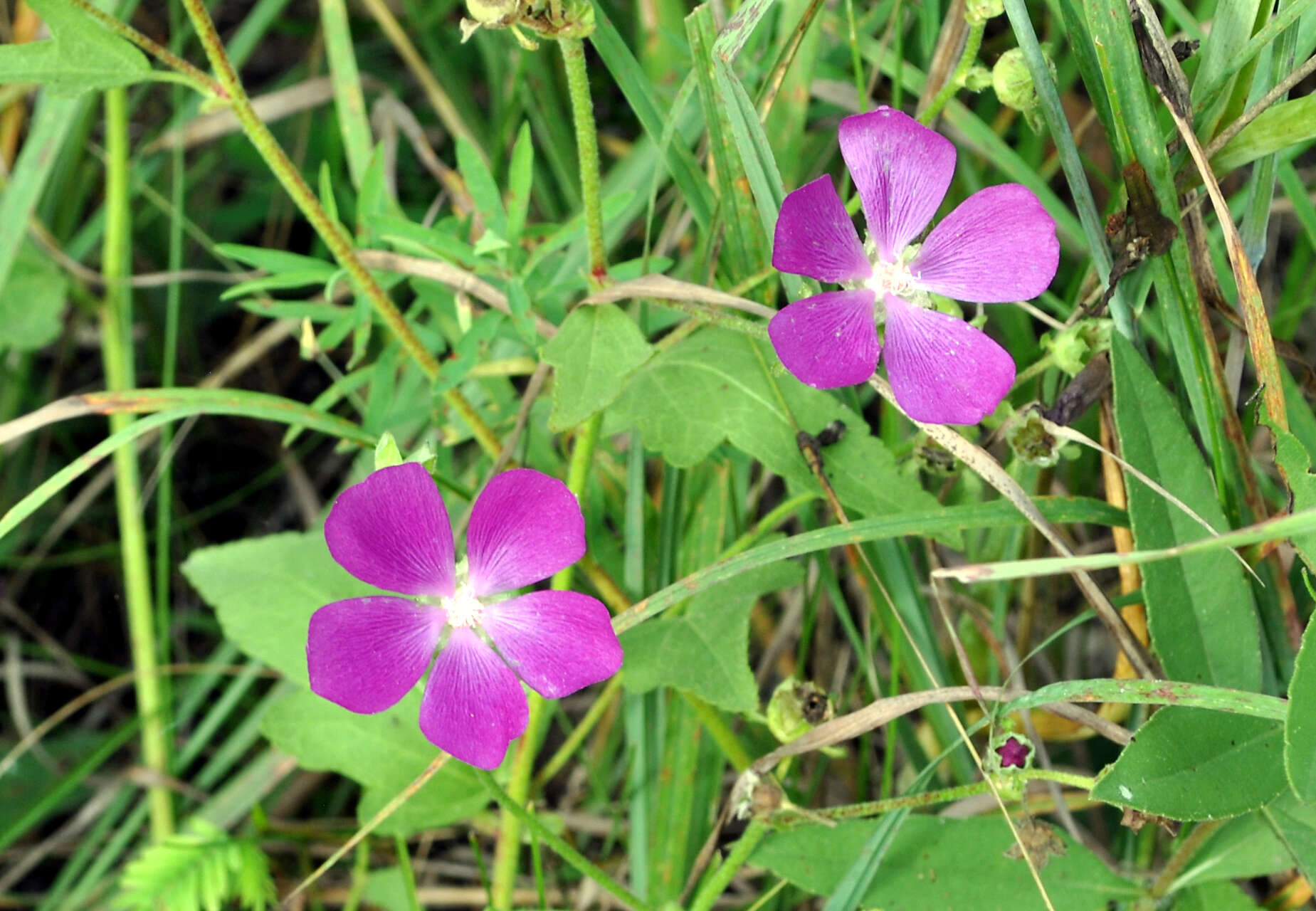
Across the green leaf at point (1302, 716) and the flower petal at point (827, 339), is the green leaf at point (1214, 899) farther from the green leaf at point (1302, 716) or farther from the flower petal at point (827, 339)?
the flower petal at point (827, 339)

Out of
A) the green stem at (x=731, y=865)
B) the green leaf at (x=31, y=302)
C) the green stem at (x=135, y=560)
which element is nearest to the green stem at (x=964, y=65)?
the green stem at (x=731, y=865)

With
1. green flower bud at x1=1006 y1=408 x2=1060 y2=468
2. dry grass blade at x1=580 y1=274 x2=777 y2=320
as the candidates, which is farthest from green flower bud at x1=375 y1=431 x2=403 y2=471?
green flower bud at x1=1006 y1=408 x2=1060 y2=468

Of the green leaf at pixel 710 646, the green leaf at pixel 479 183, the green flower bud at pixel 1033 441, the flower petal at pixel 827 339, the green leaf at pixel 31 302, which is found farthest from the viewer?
the green leaf at pixel 31 302

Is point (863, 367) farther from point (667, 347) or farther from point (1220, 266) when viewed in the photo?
point (1220, 266)

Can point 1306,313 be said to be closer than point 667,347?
No

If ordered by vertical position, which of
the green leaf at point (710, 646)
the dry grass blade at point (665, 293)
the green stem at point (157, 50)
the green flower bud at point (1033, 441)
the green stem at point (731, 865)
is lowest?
the green stem at point (731, 865)

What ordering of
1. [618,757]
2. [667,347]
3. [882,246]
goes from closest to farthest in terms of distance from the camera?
[882,246], [667,347], [618,757]

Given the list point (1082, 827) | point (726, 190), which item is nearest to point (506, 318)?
point (726, 190)
